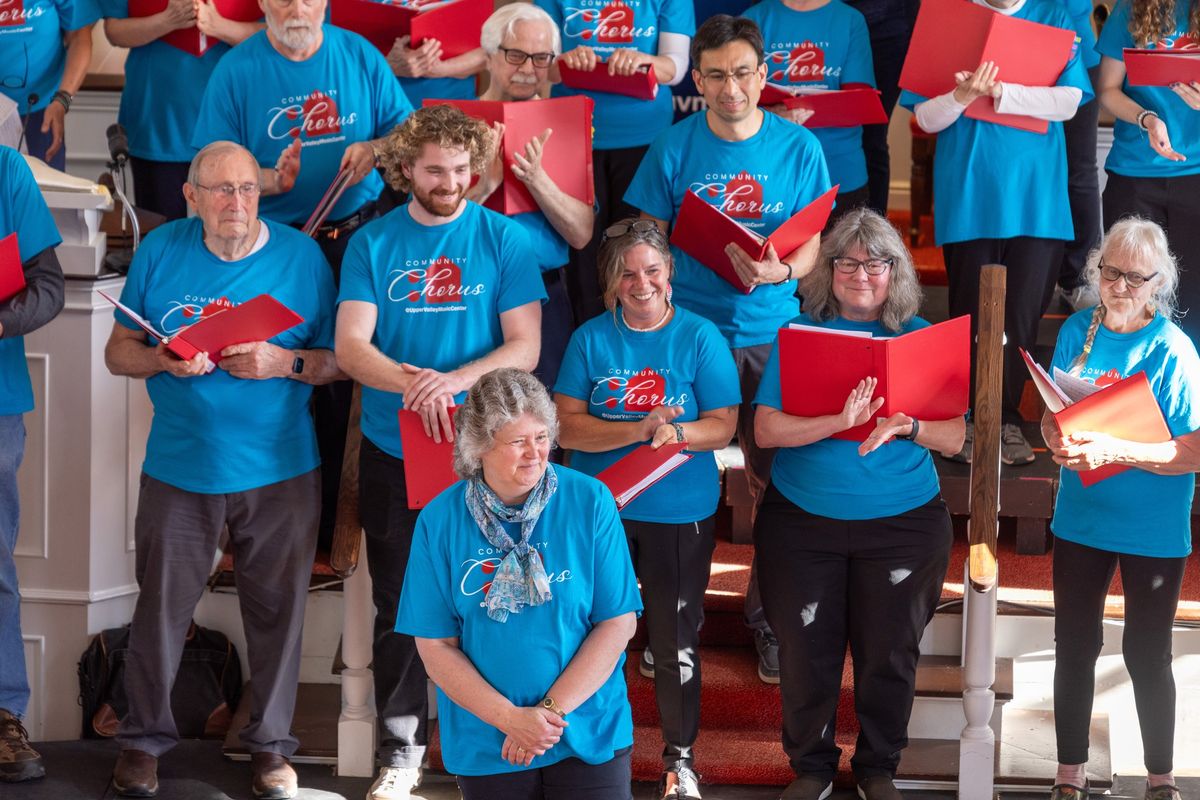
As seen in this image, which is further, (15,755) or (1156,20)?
(1156,20)

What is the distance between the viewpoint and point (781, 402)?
397cm

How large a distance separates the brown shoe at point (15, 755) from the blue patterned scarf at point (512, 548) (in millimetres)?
1973

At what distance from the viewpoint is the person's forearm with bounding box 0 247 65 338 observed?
4.19 metres

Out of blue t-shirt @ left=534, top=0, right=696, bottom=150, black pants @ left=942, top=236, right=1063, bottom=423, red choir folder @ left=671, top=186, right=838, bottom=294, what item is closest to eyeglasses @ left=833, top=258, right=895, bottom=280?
red choir folder @ left=671, top=186, right=838, bottom=294

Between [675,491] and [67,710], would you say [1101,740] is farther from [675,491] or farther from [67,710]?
[67,710]

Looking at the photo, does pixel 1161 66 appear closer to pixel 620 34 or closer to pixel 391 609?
pixel 620 34

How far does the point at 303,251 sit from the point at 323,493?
989 millimetres

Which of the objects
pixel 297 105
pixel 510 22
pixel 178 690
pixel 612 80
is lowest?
pixel 178 690

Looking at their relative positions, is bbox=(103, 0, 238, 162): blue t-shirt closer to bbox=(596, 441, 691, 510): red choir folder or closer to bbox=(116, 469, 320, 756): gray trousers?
bbox=(116, 469, 320, 756): gray trousers

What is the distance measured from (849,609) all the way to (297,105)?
6.89ft

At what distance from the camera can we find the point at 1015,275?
485cm

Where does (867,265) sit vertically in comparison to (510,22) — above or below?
below

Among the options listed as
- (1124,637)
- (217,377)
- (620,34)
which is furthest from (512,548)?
(620,34)

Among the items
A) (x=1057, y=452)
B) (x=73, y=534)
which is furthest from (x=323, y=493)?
(x=1057, y=452)
